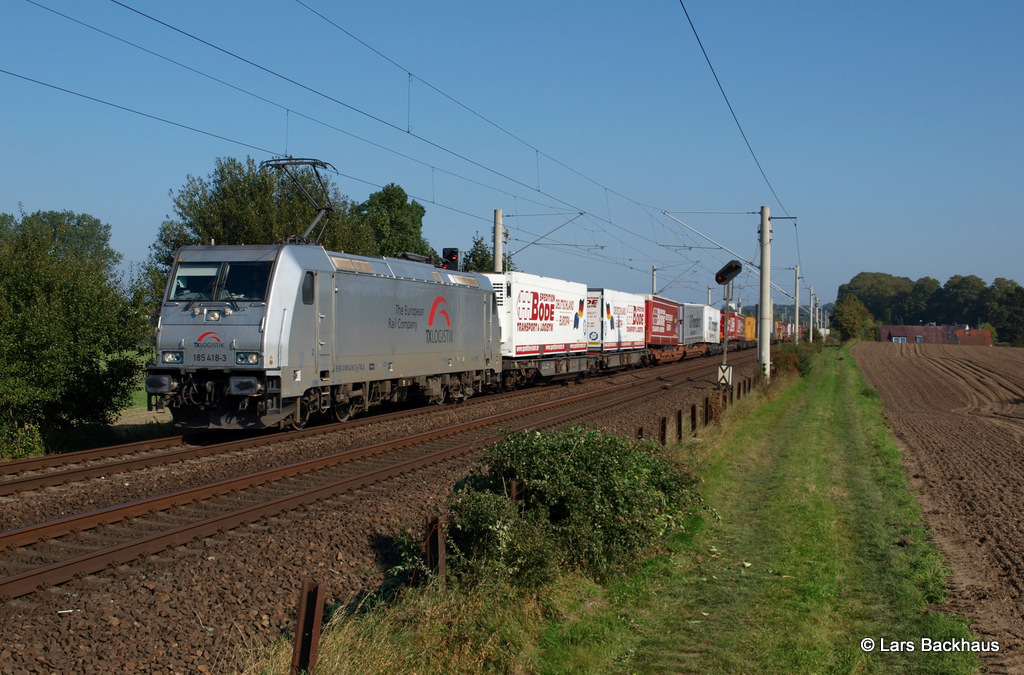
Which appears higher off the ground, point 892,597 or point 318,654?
point 318,654

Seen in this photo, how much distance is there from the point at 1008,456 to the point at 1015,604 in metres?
10.4

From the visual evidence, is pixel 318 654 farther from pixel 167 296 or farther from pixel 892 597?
pixel 167 296

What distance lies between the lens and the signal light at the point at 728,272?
1984 cm

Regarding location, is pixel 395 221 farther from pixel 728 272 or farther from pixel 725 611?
pixel 725 611

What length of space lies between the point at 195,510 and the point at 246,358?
457 cm

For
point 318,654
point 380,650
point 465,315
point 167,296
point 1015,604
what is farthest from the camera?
point 465,315

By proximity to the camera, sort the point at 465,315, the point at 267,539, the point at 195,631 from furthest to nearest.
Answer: the point at 465,315 → the point at 267,539 → the point at 195,631

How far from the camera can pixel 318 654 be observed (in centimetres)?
462

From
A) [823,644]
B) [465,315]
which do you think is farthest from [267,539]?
[465,315]

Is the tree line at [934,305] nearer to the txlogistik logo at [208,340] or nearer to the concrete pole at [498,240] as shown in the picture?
the concrete pole at [498,240]

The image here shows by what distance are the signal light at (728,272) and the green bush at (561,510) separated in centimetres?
1215

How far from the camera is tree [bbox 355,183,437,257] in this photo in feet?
141

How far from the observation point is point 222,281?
555 inches

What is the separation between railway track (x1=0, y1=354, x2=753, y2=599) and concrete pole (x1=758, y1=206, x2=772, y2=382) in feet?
51.0
